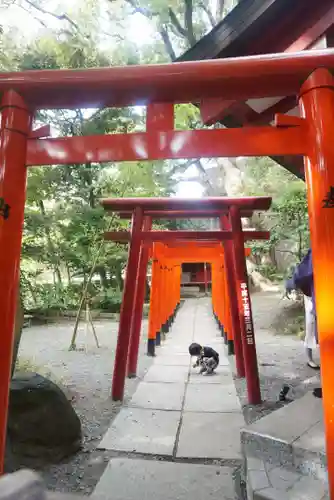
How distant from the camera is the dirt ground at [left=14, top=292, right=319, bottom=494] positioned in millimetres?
3104

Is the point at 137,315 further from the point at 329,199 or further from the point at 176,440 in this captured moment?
the point at 329,199

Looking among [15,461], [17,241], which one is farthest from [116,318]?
[17,241]

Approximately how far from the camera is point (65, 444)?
10.8 ft

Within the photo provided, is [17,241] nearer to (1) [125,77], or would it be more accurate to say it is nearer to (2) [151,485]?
(1) [125,77]

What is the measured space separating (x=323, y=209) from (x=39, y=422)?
284cm

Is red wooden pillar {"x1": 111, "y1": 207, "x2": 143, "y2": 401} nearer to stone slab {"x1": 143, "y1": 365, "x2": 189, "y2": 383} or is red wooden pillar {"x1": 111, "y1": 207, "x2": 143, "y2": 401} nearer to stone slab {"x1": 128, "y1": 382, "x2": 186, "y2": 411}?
stone slab {"x1": 128, "y1": 382, "x2": 186, "y2": 411}

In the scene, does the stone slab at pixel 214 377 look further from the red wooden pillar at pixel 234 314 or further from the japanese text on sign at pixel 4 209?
the japanese text on sign at pixel 4 209

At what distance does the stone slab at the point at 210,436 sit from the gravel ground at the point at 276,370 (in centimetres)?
28

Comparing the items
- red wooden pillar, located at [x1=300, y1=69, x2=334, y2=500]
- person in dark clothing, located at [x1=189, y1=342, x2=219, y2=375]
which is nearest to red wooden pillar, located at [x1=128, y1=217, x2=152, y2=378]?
→ person in dark clothing, located at [x1=189, y1=342, x2=219, y2=375]

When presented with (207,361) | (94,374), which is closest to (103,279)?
(94,374)

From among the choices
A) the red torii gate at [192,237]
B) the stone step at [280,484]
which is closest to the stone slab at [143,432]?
the red torii gate at [192,237]

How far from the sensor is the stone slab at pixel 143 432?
343 cm

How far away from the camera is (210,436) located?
143 inches

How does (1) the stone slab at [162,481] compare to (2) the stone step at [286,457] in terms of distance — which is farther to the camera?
(1) the stone slab at [162,481]
